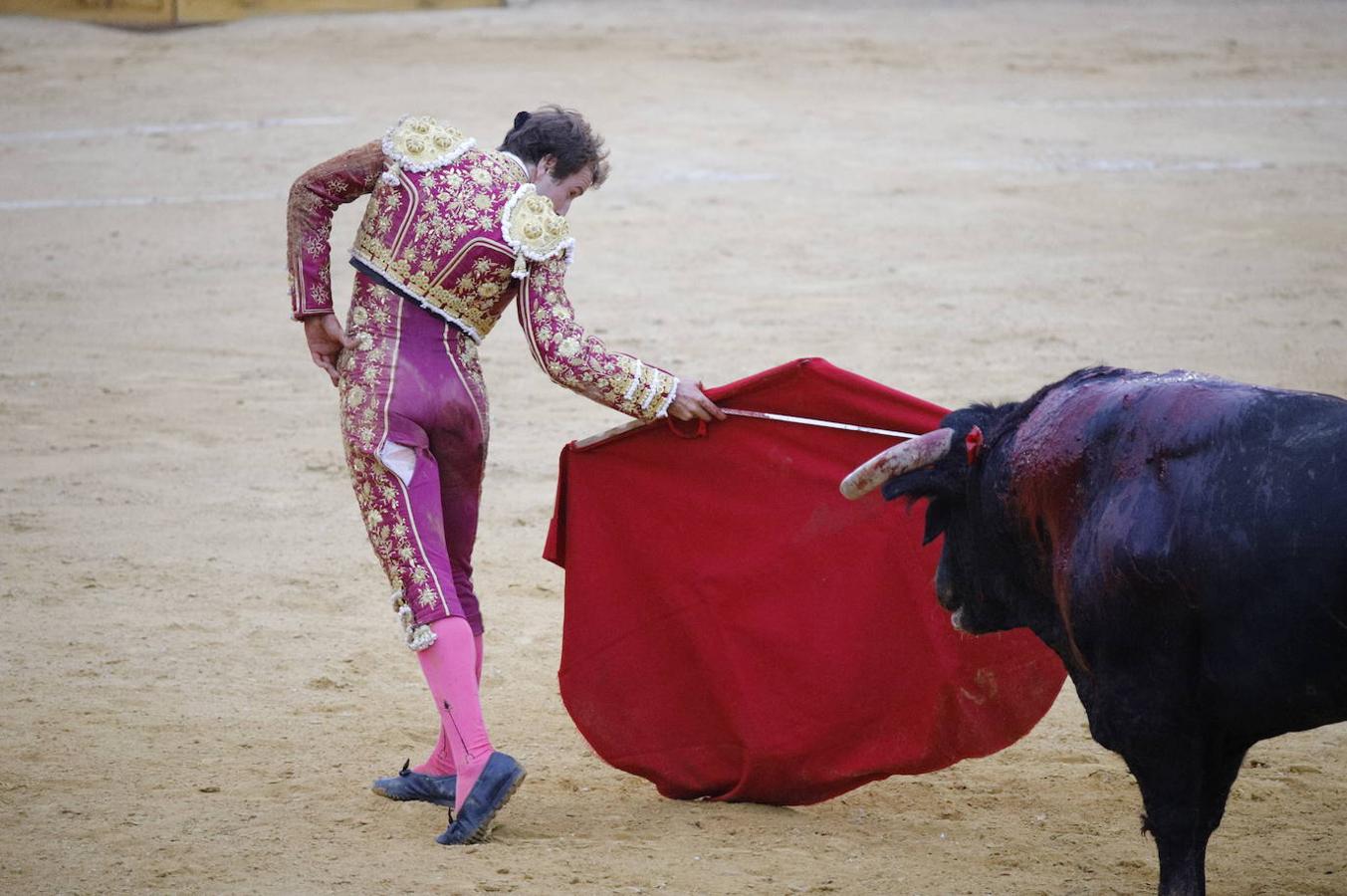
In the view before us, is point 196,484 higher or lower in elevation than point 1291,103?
lower

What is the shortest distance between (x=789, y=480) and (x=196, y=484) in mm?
3419

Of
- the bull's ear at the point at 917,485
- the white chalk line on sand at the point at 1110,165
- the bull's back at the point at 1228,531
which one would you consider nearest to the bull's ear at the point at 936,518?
the bull's ear at the point at 917,485

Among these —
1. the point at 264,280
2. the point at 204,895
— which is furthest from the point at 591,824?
the point at 264,280

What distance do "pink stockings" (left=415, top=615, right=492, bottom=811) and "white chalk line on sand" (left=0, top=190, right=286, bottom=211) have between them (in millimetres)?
7890

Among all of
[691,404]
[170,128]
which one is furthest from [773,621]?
[170,128]

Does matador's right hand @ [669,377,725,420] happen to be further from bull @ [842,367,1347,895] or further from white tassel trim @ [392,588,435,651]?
white tassel trim @ [392,588,435,651]

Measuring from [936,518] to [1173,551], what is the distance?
0.74m

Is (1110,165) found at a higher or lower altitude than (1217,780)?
higher

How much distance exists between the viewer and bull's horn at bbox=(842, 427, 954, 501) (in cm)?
357

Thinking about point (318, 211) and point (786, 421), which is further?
point (786, 421)

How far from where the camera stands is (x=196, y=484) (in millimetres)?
6680

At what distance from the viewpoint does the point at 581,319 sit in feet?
29.1

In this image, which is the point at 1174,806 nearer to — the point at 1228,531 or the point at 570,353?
the point at 1228,531

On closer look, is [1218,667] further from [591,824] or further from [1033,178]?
[1033,178]
